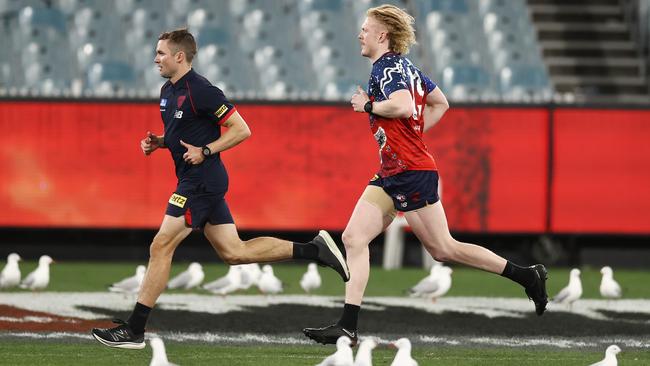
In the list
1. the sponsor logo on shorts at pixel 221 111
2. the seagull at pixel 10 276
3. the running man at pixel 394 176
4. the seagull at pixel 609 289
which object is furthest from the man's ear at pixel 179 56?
the seagull at pixel 609 289

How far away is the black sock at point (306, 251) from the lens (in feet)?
30.1

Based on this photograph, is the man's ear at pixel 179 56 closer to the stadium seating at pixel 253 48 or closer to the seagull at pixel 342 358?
the seagull at pixel 342 358

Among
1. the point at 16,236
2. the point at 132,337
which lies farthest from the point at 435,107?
the point at 16,236

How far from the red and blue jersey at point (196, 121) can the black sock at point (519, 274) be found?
1.97 meters

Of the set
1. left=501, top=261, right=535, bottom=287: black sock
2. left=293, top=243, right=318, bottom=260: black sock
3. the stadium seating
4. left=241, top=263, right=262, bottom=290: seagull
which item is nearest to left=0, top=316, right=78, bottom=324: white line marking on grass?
left=293, top=243, right=318, bottom=260: black sock

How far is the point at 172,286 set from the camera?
589 inches

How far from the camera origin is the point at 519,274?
29.6 ft

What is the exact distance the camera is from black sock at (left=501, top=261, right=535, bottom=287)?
895 centimetres

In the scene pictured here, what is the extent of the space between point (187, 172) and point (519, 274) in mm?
2331

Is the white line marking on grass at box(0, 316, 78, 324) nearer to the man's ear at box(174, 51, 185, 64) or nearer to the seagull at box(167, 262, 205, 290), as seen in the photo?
the man's ear at box(174, 51, 185, 64)

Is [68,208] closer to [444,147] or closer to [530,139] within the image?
[444,147]

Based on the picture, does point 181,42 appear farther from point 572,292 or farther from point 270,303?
point 572,292

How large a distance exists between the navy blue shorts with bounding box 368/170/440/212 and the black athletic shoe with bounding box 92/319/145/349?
6.27ft

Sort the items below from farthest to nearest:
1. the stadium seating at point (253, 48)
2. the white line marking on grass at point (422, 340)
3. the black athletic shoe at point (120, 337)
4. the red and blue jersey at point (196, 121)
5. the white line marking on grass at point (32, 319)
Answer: the stadium seating at point (253, 48) → the white line marking on grass at point (32, 319) → the white line marking on grass at point (422, 340) → the red and blue jersey at point (196, 121) → the black athletic shoe at point (120, 337)
